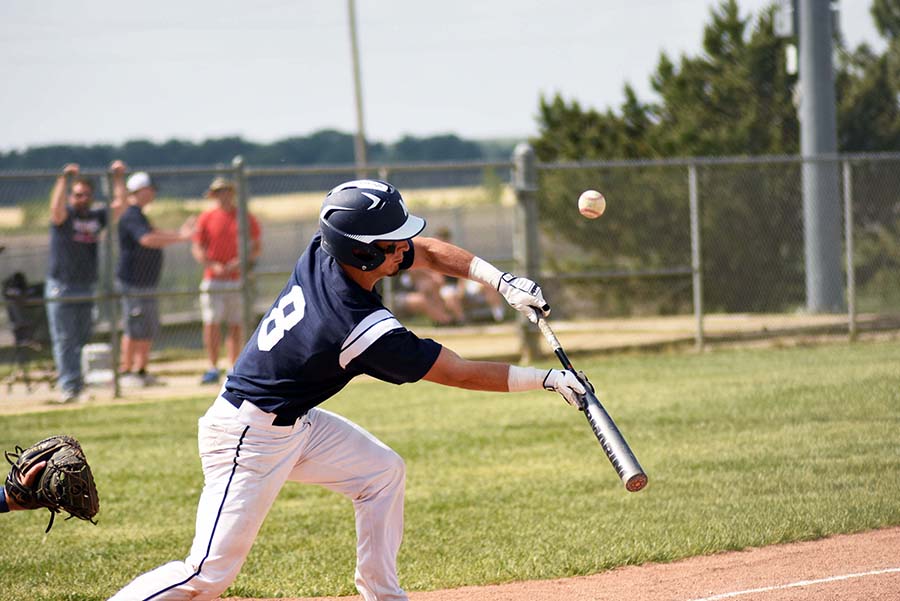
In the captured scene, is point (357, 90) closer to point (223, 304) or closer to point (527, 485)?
point (223, 304)

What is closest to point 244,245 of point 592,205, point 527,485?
point 527,485

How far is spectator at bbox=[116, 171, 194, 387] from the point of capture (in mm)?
12609

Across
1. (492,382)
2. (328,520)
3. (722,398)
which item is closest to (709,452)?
(722,398)

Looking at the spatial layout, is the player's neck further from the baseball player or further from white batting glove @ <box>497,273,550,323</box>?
white batting glove @ <box>497,273,550,323</box>

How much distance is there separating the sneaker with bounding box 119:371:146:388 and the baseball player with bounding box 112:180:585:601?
8.65 metres

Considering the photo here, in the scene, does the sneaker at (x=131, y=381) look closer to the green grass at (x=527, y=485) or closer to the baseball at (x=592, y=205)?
the green grass at (x=527, y=485)

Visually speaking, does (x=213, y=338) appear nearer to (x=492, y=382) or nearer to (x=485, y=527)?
(x=485, y=527)

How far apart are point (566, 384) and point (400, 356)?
703 mm

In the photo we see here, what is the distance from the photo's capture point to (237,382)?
462 cm

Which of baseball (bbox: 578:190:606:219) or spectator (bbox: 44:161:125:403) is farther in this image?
spectator (bbox: 44:161:125:403)

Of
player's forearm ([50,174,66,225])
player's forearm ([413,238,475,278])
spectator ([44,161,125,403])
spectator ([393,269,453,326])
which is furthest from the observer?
spectator ([393,269,453,326])

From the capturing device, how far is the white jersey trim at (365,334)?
4324mm

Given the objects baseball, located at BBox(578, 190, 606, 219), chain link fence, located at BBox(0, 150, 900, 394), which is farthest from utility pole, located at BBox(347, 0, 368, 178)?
baseball, located at BBox(578, 190, 606, 219)

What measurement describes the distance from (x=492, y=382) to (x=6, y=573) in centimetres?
343
